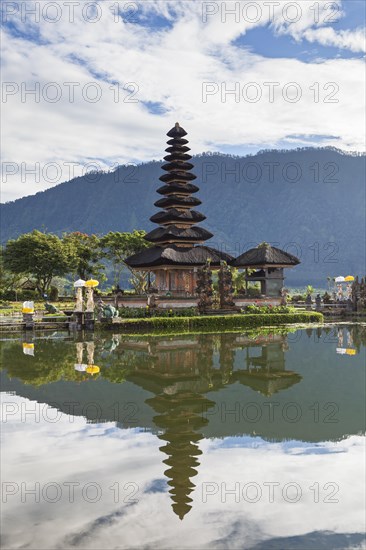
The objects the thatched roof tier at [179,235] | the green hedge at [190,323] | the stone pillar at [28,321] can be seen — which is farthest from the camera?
the thatched roof tier at [179,235]

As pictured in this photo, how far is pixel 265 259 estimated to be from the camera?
43.5m

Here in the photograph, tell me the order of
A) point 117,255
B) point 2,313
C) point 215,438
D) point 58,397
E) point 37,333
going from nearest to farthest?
1. point 215,438
2. point 58,397
3. point 37,333
4. point 2,313
5. point 117,255

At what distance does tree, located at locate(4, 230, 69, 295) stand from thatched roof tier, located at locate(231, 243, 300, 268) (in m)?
24.6

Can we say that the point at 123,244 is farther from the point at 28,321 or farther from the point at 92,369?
the point at 92,369

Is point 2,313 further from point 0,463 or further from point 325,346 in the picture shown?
point 0,463

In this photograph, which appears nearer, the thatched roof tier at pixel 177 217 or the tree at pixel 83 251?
the thatched roof tier at pixel 177 217

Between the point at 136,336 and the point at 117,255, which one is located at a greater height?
the point at 117,255

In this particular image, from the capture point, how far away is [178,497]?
21.5 feet

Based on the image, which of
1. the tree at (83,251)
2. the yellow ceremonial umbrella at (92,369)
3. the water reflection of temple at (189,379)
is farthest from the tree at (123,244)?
the yellow ceremonial umbrella at (92,369)

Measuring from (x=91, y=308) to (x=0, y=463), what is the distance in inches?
961

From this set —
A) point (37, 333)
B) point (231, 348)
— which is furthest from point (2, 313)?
point (231, 348)

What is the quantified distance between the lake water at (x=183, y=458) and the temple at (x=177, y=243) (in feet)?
84.4

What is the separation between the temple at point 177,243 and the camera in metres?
41.6

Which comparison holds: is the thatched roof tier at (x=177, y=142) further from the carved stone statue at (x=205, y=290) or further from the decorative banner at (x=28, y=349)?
the decorative banner at (x=28, y=349)
